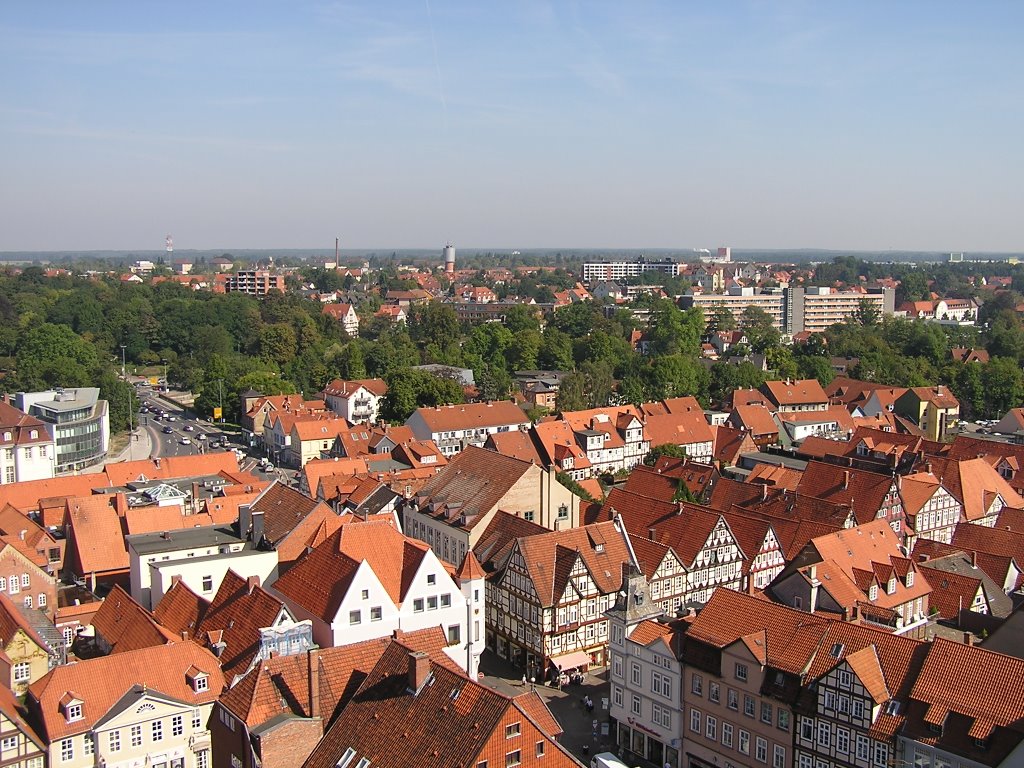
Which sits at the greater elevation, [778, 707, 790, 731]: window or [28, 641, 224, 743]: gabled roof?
[28, 641, 224, 743]: gabled roof

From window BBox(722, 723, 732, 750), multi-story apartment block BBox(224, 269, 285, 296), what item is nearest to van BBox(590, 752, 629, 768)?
window BBox(722, 723, 732, 750)

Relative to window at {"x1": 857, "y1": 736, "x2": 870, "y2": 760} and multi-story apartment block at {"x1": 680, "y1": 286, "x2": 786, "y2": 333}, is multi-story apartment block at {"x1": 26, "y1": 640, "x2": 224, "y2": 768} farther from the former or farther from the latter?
multi-story apartment block at {"x1": 680, "y1": 286, "x2": 786, "y2": 333}

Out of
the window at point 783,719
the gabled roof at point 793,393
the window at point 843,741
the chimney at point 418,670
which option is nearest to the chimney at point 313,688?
the chimney at point 418,670

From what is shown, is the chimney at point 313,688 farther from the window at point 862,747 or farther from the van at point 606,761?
the window at point 862,747

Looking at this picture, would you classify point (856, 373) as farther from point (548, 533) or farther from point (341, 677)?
point (341, 677)

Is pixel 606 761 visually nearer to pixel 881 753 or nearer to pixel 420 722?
pixel 881 753

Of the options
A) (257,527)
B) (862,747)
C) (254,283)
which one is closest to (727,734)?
(862,747)

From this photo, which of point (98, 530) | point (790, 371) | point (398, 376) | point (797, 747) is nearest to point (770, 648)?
point (797, 747)
